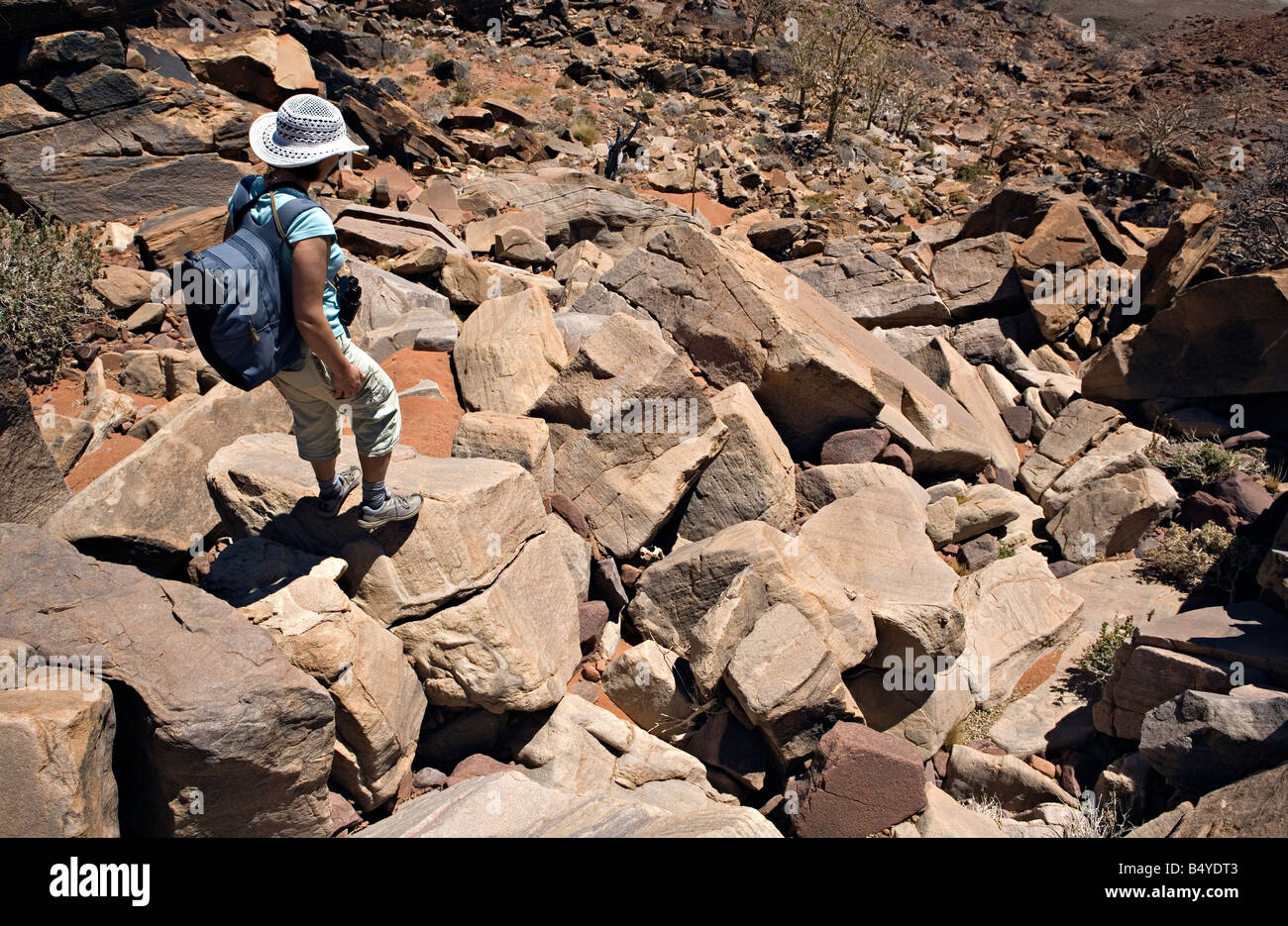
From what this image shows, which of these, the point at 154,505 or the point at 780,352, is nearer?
the point at 154,505

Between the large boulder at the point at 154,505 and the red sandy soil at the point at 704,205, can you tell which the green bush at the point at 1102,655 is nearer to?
the large boulder at the point at 154,505

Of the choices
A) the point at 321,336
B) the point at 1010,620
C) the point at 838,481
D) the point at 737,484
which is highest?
the point at 321,336

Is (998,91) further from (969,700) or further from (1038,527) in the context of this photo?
(969,700)

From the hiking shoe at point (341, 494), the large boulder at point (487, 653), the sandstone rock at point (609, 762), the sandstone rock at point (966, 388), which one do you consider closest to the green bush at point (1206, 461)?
the sandstone rock at point (966, 388)

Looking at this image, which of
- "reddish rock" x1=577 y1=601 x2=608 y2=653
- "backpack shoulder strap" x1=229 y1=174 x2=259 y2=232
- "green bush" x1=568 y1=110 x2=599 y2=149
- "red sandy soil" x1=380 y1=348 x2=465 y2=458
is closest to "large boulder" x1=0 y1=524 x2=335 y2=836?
"backpack shoulder strap" x1=229 y1=174 x2=259 y2=232

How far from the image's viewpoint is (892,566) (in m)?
5.68

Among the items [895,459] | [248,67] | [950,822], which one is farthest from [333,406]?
[248,67]

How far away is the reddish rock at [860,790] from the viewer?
4262 mm

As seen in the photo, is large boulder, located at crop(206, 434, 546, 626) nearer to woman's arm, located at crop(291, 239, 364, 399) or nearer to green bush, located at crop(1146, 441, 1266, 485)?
woman's arm, located at crop(291, 239, 364, 399)

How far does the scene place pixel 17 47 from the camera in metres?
8.59

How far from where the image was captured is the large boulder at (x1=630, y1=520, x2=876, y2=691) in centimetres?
487

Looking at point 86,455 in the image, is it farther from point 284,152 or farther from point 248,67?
point 248,67

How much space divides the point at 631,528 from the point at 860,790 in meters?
2.37

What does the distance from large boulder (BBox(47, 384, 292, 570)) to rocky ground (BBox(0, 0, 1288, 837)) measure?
20mm
